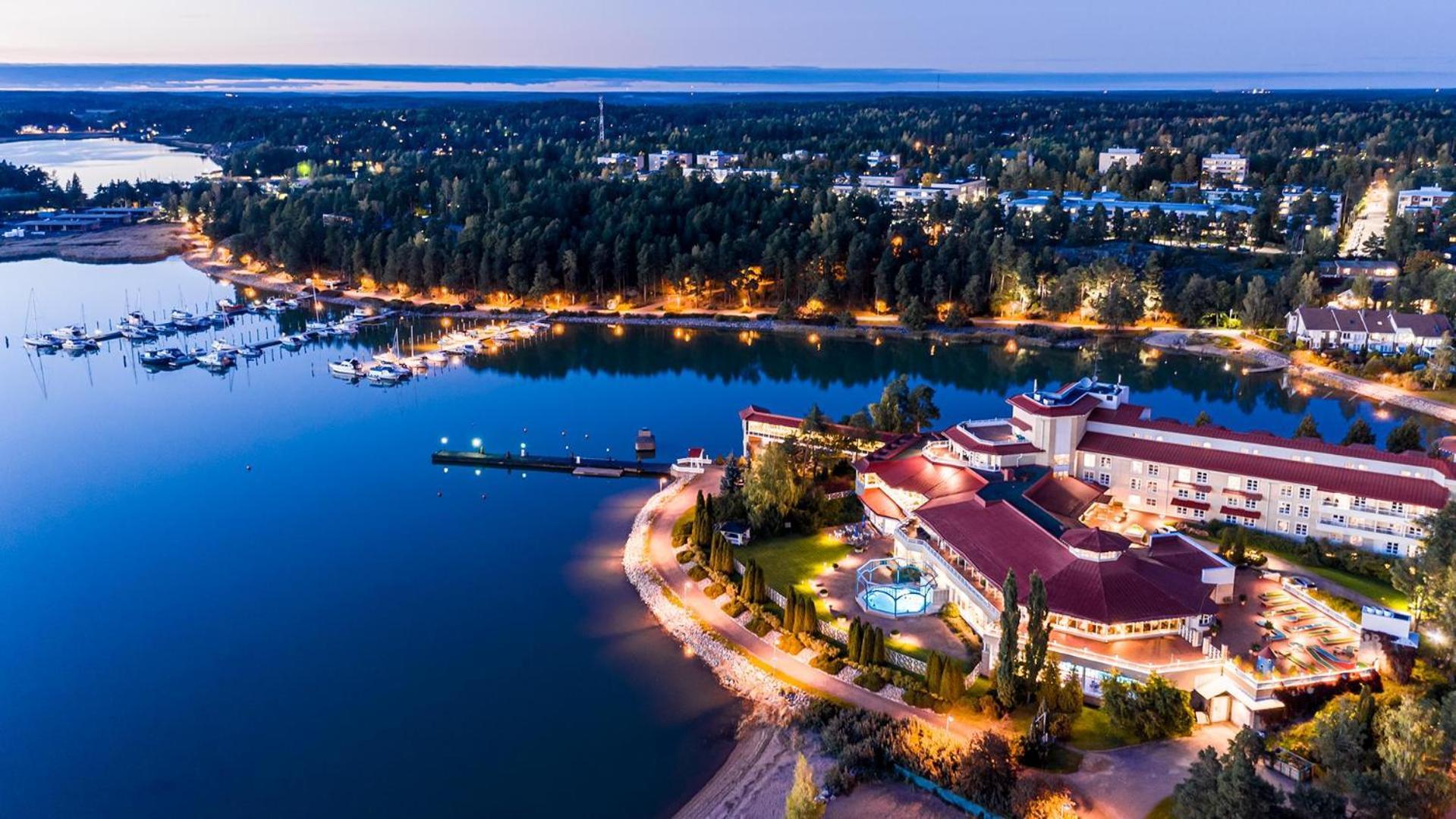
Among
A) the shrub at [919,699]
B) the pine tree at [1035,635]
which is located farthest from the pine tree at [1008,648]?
the shrub at [919,699]

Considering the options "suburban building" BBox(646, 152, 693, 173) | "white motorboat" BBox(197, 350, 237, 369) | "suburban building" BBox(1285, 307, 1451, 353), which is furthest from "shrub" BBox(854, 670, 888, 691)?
"suburban building" BBox(646, 152, 693, 173)

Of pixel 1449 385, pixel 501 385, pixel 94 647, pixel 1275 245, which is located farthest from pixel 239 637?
pixel 1275 245

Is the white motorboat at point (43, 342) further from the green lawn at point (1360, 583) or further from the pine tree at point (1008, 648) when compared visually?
the green lawn at point (1360, 583)

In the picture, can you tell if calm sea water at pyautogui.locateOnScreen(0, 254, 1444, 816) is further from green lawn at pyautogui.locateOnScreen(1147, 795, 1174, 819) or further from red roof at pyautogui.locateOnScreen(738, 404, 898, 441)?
green lawn at pyautogui.locateOnScreen(1147, 795, 1174, 819)

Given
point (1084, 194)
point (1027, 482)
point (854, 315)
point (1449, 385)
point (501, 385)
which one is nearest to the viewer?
point (1027, 482)

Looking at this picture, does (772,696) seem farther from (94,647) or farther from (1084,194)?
(1084,194)

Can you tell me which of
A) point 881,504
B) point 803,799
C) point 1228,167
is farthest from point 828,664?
point 1228,167
